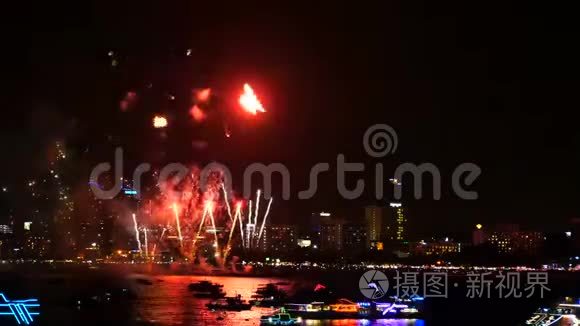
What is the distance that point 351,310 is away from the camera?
938 inches

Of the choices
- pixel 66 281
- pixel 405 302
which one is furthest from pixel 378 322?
pixel 66 281

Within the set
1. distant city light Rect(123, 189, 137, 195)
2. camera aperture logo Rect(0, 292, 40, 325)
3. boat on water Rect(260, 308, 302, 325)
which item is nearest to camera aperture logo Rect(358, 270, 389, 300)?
boat on water Rect(260, 308, 302, 325)

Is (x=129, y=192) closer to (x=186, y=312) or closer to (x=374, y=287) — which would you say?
(x=186, y=312)

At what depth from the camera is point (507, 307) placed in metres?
35.1

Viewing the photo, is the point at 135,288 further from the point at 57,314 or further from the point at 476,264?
the point at 476,264

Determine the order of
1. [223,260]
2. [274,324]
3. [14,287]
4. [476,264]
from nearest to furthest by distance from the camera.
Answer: [274,324], [14,287], [223,260], [476,264]

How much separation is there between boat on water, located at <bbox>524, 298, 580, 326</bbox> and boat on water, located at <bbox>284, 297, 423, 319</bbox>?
3632 mm

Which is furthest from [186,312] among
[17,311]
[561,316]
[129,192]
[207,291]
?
[129,192]

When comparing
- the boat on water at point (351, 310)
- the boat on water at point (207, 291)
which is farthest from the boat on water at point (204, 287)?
the boat on water at point (351, 310)

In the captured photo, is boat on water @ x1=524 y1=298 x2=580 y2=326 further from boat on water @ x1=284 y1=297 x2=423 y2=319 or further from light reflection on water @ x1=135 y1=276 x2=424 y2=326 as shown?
boat on water @ x1=284 y1=297 x2=423 y2=319

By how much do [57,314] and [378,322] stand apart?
9.16 meters

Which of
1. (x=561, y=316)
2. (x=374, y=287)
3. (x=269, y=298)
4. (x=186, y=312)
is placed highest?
(x=374, y=287)

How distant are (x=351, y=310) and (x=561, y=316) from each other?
19.4 feet

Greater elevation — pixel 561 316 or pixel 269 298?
pixel 269 298
